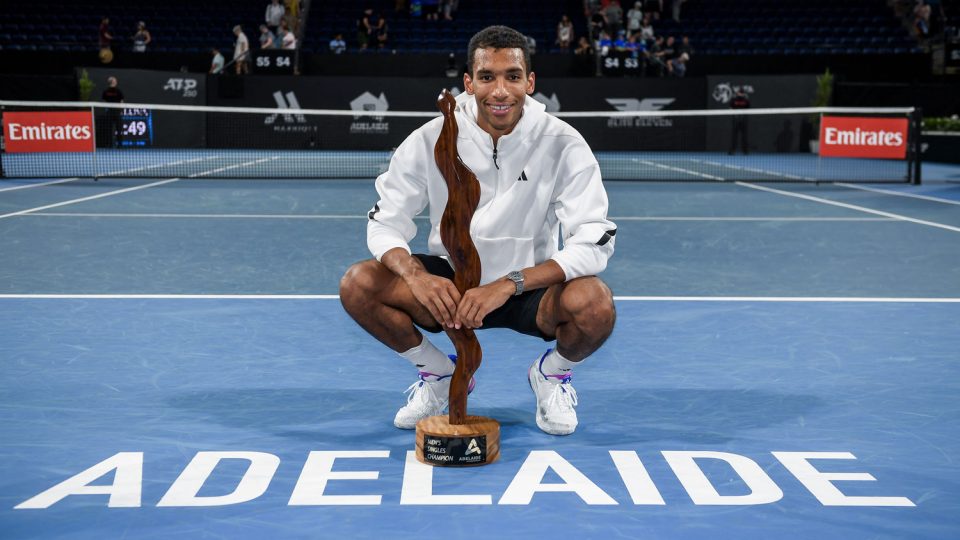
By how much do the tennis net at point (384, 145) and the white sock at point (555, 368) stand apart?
43.0 feet

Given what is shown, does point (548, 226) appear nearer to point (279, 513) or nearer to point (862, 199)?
point (279, 513)

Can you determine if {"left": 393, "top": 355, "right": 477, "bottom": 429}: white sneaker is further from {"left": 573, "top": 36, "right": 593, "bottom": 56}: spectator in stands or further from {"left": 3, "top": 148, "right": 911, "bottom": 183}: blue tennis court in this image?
{"left": 573, "top": 36, "right": 593, "bottom": 56}: spectator in stands

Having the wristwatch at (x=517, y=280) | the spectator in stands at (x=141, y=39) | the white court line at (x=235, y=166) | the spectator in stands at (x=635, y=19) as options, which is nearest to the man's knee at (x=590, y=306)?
the wristwatch at (x=517, y=280)

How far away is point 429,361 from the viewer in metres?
4.00

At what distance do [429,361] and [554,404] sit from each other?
1.63ft

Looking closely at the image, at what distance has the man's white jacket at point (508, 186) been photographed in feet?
12.6

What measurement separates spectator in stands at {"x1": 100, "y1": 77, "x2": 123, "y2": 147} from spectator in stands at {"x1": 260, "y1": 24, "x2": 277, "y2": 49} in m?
4.02

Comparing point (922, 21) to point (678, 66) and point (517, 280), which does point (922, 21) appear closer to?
point (678, 66)

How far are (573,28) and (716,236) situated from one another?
20294 millimetres

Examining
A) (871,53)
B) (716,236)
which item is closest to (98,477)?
(716,236)

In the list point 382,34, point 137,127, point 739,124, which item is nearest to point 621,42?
point 739,124

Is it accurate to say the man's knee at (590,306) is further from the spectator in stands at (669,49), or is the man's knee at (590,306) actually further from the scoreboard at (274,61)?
the spectator in stands at (669,49)

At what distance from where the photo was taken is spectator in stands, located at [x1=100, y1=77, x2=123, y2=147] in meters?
24.1

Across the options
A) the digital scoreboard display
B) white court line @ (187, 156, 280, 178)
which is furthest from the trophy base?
the digital scoreboard display
